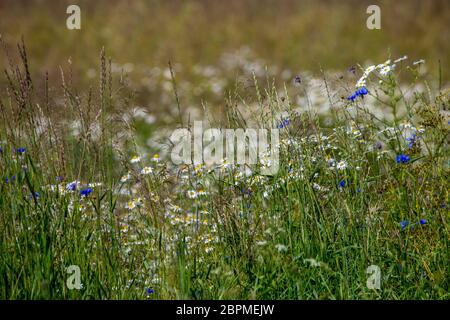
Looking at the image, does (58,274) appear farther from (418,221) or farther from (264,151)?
(418,221)

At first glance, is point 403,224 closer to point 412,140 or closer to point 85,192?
point 412,140

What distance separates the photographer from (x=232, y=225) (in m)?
3.56

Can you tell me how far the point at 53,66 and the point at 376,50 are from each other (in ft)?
19.2

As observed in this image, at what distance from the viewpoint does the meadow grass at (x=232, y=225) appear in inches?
133

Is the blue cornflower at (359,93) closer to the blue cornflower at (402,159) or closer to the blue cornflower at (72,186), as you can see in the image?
the blue cornflower at (402,159)

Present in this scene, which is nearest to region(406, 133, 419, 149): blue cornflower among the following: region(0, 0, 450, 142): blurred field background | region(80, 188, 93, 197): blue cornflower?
region(80, 188, 93, 197): blue cornflower

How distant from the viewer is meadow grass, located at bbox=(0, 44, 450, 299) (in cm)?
337

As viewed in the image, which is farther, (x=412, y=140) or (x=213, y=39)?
(x=213, y=39)

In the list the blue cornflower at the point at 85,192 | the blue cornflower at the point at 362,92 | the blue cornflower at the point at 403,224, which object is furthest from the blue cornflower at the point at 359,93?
the blue cornflower at the point at 85,192

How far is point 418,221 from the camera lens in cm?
365

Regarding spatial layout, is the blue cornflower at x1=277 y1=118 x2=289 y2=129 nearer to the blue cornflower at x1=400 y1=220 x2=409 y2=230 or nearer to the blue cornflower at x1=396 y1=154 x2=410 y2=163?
the blue cornflower at x1=396 y1=154 x2=410 y2=163

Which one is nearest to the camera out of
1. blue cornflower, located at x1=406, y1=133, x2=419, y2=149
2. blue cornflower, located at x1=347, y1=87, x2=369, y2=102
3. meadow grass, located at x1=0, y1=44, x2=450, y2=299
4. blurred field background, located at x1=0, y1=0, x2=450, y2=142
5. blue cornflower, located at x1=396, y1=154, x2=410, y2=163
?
meadow grass, located at x1=0, y1=44, x2=450, y2=299

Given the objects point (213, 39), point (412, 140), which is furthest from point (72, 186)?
point (213, 39)
